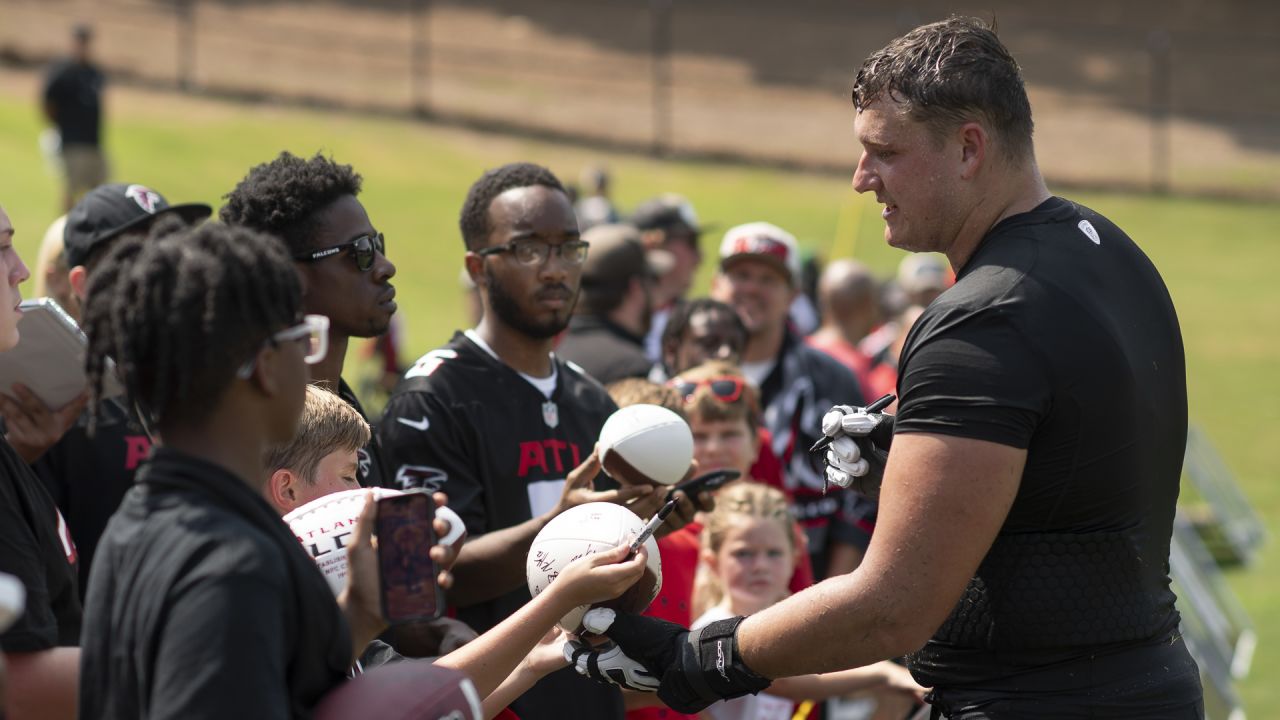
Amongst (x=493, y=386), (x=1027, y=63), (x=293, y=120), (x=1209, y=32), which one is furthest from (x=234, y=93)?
(x=493, y=386)

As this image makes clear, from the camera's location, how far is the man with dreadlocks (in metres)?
2.39

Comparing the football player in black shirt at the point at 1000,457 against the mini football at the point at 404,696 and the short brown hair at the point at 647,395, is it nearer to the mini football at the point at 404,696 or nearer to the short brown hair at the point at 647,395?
the mini football at the point at 404,696

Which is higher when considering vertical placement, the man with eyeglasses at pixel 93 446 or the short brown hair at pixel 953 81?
the short brown hair at pixel 953 81

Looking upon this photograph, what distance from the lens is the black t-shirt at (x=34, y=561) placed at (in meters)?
3.11

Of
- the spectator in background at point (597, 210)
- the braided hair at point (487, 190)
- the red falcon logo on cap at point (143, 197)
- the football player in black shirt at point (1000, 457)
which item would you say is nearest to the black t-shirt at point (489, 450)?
the braided hair at point (487, 190)

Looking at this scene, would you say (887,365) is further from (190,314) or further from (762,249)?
(190,314)

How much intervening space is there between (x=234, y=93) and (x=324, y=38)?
4580 mm

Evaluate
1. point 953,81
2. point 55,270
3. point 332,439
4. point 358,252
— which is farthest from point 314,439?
point 55,270

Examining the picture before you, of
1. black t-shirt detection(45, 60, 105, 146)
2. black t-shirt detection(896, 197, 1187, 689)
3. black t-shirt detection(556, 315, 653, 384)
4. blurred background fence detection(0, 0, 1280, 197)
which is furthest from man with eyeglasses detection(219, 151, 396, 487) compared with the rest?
blurred background fence detection(0, 0, 1280, 197)

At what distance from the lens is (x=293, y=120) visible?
28.7 meters

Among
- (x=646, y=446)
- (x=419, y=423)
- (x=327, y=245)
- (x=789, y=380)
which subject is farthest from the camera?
(x=789, y=380)

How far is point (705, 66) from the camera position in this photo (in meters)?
33.4

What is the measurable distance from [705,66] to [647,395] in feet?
94.5

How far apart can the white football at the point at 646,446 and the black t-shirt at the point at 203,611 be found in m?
1.76
